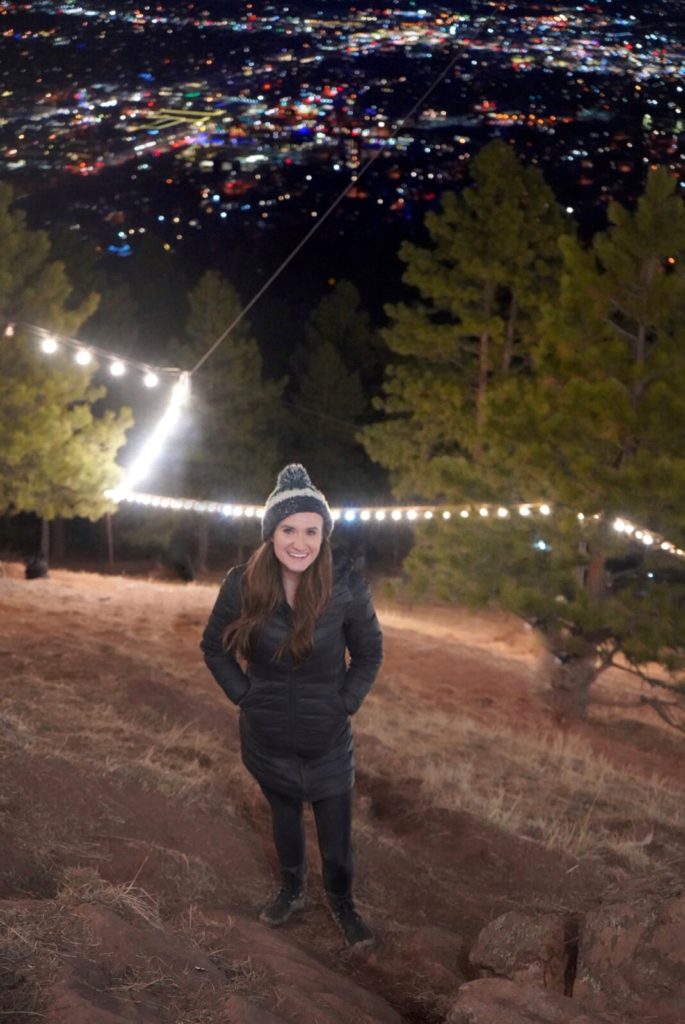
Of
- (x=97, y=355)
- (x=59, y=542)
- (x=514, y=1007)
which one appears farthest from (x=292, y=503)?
(x=59, y=542)

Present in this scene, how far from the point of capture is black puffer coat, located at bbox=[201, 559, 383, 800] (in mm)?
4133

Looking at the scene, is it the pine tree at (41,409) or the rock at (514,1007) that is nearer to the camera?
the rock at (514,1007)

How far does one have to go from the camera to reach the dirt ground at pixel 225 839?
10.6 ft

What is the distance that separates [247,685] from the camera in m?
4.21

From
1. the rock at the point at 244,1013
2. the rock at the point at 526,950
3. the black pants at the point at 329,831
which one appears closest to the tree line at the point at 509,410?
the black pants at the point at 329,831

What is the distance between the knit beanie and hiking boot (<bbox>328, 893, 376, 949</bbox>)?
1.43 m

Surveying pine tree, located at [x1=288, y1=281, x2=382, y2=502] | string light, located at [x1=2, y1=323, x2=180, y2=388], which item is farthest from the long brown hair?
pine tree, located at [x1=288, y1=281, x2=382, y2=502]

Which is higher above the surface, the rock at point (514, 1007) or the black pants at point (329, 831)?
the rock at point (514, 1007)

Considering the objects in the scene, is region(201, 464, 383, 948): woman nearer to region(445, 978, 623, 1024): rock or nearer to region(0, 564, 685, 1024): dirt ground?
region(0, 564, 685, 1024): dirt ground

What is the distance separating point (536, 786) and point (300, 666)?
4146mm

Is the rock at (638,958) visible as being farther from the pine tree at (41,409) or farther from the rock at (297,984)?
the pine tree at (41,409)

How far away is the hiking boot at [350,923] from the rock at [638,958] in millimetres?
914

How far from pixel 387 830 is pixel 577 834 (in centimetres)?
113

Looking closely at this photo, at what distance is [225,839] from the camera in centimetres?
507
